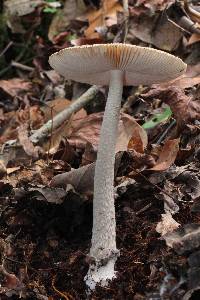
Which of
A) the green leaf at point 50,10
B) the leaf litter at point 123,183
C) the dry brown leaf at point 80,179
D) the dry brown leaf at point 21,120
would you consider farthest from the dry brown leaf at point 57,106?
the dry brown leaf at point 80,179

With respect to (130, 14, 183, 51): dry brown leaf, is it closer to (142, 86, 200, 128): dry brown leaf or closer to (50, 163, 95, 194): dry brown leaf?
(142, 86, 200, 128): dry brown leaf

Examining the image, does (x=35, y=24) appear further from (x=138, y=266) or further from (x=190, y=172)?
(x=138, y=266)

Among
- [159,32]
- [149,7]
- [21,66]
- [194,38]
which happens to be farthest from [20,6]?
[194,38]

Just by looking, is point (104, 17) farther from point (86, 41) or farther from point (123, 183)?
point (123, 183)

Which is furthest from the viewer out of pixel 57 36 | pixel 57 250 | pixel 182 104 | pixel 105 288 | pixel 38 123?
pixel 57 36

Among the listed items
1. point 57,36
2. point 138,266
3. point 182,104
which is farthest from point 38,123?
point 138,266

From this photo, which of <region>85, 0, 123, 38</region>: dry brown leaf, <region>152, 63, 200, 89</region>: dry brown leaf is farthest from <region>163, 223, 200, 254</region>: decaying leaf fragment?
<region>85, 0, 123, 38</region>: dry brown leaf

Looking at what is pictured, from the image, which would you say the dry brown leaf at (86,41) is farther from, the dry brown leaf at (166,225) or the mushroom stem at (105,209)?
the dry brown leaf at (166,225)
